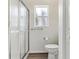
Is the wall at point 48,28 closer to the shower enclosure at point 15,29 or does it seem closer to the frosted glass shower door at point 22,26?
the frosted glass shower door at point 22,26

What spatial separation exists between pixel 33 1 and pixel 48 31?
4.72 ft

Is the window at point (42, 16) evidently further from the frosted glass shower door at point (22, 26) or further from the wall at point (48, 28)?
the frosted glass shower door at point (22, 26)

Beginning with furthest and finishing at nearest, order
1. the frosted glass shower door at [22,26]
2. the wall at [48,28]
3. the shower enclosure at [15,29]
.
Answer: the wall at [48,28], the frosted glass shower door at [22,26], the shower enclosure at [15,29]

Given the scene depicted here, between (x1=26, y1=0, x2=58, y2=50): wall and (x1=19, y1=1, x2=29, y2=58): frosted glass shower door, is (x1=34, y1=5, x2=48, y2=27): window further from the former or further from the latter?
(x1=19, y1=1, x2=29, y2=58): frosted glass shower door

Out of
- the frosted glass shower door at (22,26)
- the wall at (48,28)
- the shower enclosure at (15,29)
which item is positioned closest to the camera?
the shower enclosure at (15,29)

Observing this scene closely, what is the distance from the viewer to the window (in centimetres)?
618

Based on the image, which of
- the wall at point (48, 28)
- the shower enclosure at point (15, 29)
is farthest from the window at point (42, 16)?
the shower enclosure at point (15, 29)

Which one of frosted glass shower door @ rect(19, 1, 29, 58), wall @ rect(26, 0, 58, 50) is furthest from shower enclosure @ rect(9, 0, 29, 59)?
wall @ rect(26, 0, 58, 50)

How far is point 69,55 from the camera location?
1.99m

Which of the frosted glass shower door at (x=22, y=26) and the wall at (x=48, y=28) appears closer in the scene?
the frosted glass shower door at (x=22, y=26)

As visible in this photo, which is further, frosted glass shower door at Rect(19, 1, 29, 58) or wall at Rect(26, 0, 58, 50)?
wall at Rect(26, 0, 58, 50)

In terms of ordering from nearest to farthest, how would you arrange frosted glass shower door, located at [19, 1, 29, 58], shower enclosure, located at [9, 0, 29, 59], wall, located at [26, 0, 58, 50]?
shower enclosure, located at [9, 0, 29, 59] → frosted glass shower door, located at [19, 1, 29, 58] → wall, located at [26, 0, 58, 50]

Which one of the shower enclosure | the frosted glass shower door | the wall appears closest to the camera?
the shower enclosure

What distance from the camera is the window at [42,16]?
6.18 meters
